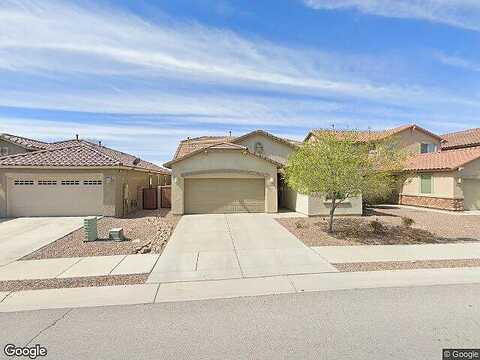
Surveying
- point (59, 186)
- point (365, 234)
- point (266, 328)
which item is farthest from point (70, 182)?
point (266, 328)

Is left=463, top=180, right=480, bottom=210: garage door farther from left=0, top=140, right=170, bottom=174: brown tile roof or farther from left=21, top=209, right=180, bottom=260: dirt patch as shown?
left=0, top=140, right=170, bottom=174: brown tile roof

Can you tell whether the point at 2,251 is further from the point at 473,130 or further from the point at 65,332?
the point at 473,130

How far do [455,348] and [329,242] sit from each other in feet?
20.3

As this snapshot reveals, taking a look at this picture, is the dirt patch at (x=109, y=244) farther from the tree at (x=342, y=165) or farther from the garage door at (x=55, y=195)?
the tree at (x=342, y=165)

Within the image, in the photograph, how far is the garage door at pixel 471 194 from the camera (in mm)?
18438

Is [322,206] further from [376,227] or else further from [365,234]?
[365,234]

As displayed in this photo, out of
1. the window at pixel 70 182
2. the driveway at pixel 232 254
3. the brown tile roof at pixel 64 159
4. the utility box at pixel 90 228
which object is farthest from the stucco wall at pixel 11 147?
the driveway at pixel 232 254

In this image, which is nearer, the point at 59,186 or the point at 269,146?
the point at 59,186

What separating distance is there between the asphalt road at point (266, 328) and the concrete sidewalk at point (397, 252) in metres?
2.48

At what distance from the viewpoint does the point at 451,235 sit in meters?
10.9

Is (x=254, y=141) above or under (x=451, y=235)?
above

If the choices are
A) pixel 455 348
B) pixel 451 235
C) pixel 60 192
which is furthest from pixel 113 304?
pixel 60 192

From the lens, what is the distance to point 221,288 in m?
5.86

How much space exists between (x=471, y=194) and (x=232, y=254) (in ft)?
59.3
